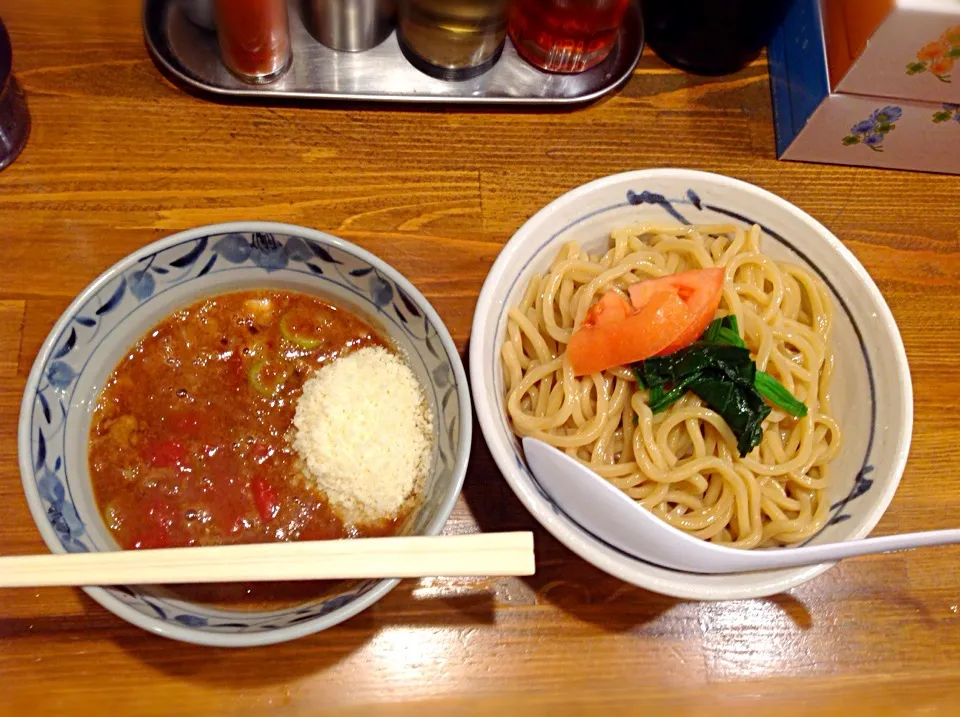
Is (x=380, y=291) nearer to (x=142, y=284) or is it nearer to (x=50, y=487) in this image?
(x=142, y=284)

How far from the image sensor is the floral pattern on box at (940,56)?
1.37 meters

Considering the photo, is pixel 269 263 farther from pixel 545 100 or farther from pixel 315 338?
pixel 545 100

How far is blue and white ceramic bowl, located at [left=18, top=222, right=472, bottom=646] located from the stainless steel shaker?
23.0 inches

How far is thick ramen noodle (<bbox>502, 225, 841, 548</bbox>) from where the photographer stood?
1283 millimetres

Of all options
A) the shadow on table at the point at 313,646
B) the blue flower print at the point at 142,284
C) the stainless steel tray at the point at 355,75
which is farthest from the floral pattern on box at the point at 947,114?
the blue flower print at the point at 142,284

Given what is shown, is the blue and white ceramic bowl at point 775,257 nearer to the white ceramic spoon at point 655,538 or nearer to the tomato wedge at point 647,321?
the white ceramic spoon at point 655,538

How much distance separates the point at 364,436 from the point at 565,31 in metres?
0.96

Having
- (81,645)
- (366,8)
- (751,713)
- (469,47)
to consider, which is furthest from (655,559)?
(366,8)

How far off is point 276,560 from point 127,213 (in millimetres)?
837

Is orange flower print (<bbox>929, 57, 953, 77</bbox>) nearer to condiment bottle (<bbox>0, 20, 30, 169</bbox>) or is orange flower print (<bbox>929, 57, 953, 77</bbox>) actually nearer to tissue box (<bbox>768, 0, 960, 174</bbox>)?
tissue box (<bbox>768, 0, 960, 174</bbox>)

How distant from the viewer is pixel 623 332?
1.23m

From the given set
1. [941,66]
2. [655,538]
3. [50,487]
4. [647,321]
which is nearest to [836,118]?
[941,66]

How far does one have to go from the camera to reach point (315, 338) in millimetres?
1360

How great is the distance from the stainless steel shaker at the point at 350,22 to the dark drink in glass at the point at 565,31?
0.91 feet
